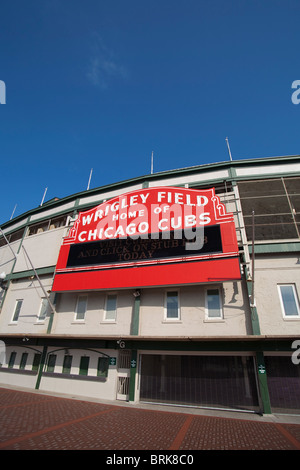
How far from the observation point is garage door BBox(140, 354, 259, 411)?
41.1 ft

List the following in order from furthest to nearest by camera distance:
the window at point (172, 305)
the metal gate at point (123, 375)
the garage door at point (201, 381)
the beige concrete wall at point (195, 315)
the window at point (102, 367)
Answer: the window at point (102, 367) < the window at point (172, 305) < the metal gate at point (123, 375) < the beige concrete wall at point (195, 315) < the garage door at point (201, 381)

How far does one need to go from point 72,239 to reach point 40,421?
40.3 feet

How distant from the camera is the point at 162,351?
14.4m

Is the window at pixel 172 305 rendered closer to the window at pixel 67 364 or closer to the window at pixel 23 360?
the window at pixel 67 364

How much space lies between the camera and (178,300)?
50.1ft

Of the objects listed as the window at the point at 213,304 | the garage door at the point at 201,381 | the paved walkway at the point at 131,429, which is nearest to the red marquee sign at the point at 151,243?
the window at the point at 213,304

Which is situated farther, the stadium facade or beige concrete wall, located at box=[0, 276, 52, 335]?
beige concrete wall, located at box=[0, 276, 52, 335]

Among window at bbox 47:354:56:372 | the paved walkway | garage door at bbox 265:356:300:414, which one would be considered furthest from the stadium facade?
the paved walkway

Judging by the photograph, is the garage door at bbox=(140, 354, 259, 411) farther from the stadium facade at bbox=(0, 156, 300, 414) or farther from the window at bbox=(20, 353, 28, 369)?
the window at bbox=(20, 353, 28, 369)

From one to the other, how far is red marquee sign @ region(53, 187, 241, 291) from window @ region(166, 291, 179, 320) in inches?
60.4

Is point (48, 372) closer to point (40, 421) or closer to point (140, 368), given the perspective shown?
point (140, 368)

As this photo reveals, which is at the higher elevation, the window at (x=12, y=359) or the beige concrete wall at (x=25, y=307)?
the beige concrete wall at (x=25, y=307)

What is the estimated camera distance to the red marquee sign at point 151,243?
1440 centimetres

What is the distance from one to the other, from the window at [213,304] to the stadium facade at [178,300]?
2.4 inches
